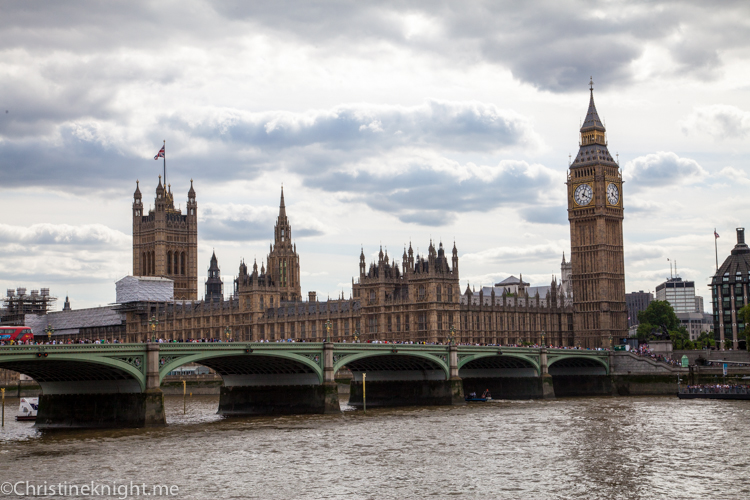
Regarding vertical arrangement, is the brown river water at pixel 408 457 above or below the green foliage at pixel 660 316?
below

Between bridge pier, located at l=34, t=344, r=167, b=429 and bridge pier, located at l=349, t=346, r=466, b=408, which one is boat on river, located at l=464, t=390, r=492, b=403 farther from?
bridge pier, located at l=34, t=344, r=167, b=429

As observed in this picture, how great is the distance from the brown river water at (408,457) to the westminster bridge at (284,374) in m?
3.00

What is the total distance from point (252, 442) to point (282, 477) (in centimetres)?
1360

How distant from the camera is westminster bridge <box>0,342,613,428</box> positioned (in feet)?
217

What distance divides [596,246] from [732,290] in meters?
32.6

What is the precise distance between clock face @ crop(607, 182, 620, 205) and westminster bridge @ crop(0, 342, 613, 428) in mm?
40227

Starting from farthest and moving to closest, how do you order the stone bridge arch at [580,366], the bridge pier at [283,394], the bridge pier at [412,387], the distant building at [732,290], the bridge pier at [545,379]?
the distant building at [732,290] < the stone bridge arch at [580,366] < the bridge pier at [545,379] < the bridge pier at [412,387] < the bridge pier at [283,394]

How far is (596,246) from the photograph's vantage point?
14688 cm

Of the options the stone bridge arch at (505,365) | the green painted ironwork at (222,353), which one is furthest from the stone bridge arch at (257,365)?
the stone bridge arch at (505,365)

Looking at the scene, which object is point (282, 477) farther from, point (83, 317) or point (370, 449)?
point (83, 317)

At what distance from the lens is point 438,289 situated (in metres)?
131

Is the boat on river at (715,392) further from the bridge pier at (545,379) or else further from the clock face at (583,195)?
the clock face at (583,195)

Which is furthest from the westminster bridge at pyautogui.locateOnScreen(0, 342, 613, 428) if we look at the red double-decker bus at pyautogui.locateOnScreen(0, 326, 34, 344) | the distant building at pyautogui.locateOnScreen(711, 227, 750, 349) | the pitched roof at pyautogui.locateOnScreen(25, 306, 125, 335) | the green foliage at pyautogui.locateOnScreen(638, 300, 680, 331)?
the pitched roof at pyautogui.locateOnScreen(25, 306, 125, 335)

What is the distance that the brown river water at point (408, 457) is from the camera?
1698 inches
